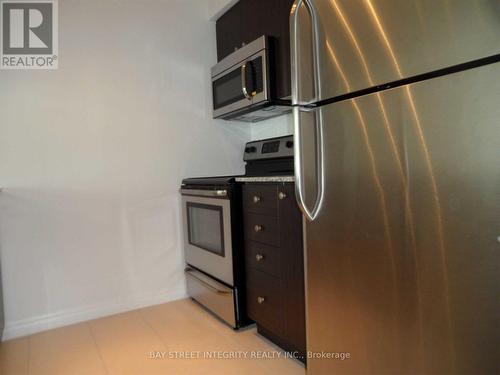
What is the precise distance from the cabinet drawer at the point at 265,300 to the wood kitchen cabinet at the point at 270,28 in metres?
1.04

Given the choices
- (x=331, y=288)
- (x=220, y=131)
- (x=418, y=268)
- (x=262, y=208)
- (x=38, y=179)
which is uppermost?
(x=220, y=131)

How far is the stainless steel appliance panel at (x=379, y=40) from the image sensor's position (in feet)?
2.79

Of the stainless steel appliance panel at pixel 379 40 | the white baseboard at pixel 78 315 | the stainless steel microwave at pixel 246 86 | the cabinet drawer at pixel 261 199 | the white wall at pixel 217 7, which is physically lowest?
the white baseboard at pixel 78 315

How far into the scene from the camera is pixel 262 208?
6.03 ft

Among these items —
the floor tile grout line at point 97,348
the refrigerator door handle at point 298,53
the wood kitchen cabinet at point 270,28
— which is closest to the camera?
the refrigerator door handle at point 298,53

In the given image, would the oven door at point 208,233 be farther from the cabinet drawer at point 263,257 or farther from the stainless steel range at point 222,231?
the cabinet drawer at point 263,257

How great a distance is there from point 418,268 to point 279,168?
1.42 meters

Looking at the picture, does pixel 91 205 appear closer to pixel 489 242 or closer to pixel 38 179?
pixel 38 179

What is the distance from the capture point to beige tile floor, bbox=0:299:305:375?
66.9 inches

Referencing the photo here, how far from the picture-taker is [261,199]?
1841 millimetres

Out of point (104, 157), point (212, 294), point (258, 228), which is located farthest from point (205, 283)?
point (104, 157)

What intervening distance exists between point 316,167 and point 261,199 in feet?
2.01

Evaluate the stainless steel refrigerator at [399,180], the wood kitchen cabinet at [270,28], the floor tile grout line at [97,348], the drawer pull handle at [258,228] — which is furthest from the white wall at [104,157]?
the stainless steel refrigerator at [399,180]

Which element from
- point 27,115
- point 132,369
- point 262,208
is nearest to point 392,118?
point 262,208
